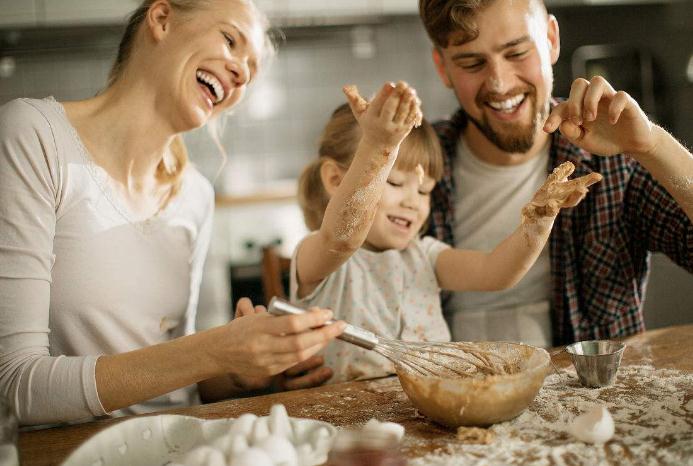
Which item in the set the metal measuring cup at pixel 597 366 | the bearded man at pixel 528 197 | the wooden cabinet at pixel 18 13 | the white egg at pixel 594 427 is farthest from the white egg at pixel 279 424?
the wooden cabinet at pixel 18 13

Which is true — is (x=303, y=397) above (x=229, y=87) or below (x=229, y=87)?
below

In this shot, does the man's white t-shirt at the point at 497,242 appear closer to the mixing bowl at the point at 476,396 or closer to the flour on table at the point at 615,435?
the flour on table at the point at 615,435

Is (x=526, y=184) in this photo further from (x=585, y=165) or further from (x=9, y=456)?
(x=9, y=456)

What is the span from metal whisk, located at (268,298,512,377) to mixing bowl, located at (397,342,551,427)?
3.0 inches

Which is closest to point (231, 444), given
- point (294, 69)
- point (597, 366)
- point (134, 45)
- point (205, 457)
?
point (205, 457)

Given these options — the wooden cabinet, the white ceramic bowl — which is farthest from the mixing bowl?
the wooden cabinet

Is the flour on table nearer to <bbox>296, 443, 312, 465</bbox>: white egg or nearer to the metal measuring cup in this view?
the metal measuring cup

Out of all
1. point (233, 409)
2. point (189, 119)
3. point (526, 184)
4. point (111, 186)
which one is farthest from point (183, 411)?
point (526, 184)

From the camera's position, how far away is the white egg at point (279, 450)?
81 centimetres

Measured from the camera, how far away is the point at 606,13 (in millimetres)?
3844

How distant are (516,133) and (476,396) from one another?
3.16 ft

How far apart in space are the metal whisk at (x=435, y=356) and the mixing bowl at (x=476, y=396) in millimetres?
75

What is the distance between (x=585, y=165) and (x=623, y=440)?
1.00m

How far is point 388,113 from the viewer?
1.05 meters
